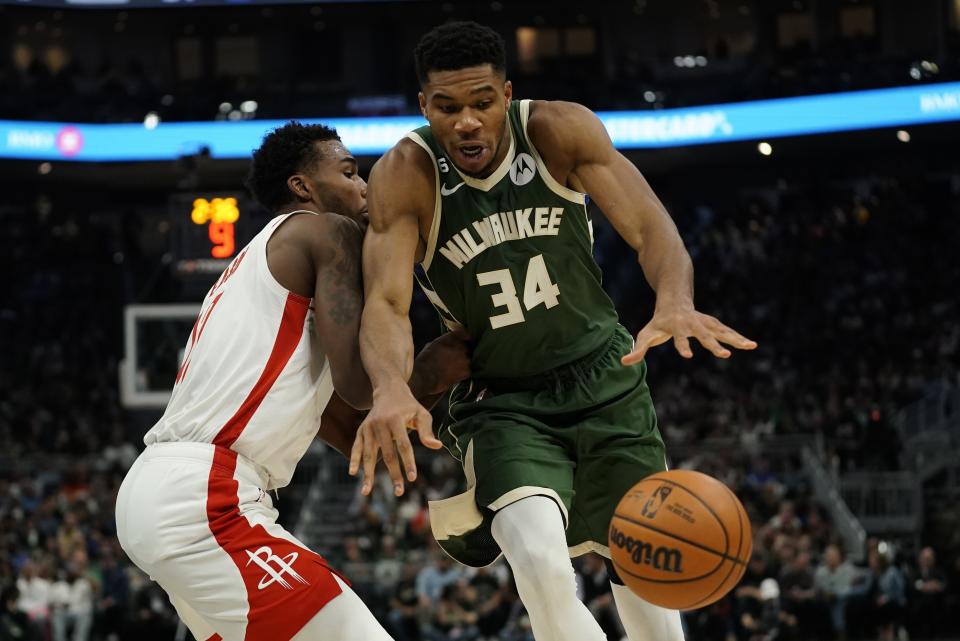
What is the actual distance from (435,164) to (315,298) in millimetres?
677

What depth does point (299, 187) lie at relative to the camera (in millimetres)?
5047

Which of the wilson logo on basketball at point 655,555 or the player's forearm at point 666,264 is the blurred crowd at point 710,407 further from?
the wilson logo on basketball at point 655,555

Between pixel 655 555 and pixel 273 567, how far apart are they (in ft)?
3.95

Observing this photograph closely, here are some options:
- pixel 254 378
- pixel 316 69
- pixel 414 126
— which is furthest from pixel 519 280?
pixel 316 69

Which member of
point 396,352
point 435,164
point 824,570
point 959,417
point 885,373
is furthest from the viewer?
point 885,373

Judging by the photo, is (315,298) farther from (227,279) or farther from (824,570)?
(824,570)

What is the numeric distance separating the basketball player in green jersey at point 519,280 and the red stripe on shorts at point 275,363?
0.24 metres

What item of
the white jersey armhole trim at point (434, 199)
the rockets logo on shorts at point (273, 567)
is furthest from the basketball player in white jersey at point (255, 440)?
the white jersey armhole trim at point (434, 199)

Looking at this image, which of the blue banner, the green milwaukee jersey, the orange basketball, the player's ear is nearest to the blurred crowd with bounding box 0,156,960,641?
the blue banner

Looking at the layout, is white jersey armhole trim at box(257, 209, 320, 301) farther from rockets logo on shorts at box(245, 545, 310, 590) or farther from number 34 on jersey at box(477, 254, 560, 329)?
rockets logo on shorts at box(245, 545, 310, 590)

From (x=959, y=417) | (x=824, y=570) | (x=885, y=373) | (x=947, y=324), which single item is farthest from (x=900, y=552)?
(x=947, y=324)

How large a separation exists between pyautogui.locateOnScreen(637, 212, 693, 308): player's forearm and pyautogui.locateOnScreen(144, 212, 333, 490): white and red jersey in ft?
3.84

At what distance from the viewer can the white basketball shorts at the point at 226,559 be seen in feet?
13.9

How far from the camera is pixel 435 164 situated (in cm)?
481
